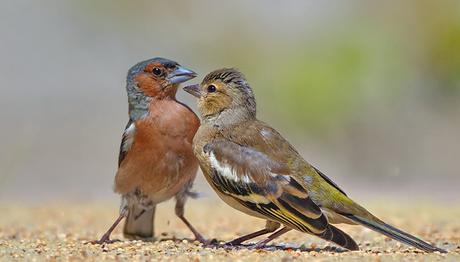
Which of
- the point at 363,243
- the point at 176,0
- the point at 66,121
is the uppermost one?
the point at 176,0

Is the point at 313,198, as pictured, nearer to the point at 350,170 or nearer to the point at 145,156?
the point at 145,156

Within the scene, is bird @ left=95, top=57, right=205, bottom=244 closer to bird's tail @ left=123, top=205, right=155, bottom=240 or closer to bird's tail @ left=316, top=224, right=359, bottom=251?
bird's tail @ left=123, top=205, right=155, bottom=240

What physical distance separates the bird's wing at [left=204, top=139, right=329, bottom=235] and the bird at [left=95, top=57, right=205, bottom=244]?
705mm

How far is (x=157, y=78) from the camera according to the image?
9.63 m

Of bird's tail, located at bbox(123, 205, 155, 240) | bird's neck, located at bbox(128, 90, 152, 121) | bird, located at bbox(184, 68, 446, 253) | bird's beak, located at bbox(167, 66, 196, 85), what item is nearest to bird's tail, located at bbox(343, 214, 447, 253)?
bird, located at bbox(184, 68, 446, 253)

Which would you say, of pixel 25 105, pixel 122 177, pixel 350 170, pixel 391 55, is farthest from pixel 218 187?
pixel 25 105

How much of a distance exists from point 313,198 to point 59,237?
10.1 feet

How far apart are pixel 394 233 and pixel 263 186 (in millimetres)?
1189

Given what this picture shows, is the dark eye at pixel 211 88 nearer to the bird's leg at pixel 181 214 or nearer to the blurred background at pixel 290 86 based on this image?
the bird's leg at pixel 181 214

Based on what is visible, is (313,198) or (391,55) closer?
(313,198)

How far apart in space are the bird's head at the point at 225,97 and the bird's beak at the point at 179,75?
314mm

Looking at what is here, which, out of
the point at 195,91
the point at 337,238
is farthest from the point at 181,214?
the point at 337,238

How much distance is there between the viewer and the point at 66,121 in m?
19.6

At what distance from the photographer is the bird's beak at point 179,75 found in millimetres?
9469
